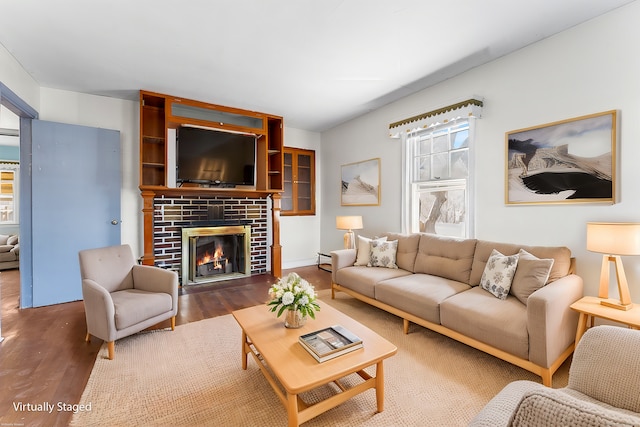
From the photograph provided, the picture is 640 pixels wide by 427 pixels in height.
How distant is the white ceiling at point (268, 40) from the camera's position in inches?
84.4

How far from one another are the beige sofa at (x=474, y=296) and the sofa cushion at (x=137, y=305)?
1.88 m

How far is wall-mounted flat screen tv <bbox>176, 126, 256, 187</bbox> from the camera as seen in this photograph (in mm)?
3883

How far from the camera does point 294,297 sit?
1887 mm

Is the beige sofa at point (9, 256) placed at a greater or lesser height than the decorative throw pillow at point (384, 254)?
lesser

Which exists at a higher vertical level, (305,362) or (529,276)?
(529,276)

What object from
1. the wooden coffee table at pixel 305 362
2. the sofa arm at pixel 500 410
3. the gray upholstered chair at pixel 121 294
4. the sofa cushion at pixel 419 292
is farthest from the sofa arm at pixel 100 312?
the sofa arm at pixel 500 410

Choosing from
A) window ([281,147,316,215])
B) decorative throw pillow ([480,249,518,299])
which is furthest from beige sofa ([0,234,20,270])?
decorative throw pillow ([480,249,518,299])

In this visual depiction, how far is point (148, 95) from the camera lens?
365cm

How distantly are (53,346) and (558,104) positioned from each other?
4808 mm

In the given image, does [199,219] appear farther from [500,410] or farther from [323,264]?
[500,410]

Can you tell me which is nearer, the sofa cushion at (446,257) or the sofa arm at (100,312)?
the sofa arm at (100,312)

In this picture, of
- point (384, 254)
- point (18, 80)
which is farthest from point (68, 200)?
point (384, 254)

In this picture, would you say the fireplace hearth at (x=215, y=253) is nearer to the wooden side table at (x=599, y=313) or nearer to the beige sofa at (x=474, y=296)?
the beige sofa at (x=474, y=296)

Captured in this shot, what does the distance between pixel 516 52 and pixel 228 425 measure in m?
3.81
